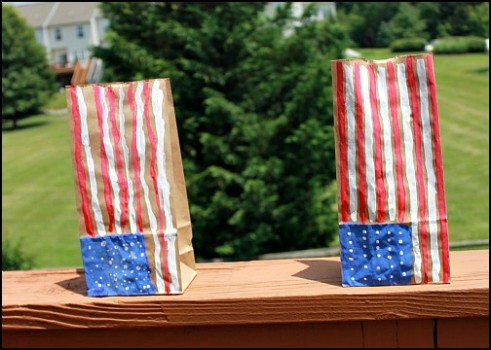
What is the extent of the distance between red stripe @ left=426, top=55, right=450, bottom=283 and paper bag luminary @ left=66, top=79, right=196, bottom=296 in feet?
1.47

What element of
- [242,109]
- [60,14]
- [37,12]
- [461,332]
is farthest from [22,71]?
[461,332]

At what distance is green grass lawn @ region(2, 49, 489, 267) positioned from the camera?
12.7m

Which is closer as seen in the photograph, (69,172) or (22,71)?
(69,172)

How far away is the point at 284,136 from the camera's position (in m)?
9.89

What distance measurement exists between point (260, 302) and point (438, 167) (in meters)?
0.37

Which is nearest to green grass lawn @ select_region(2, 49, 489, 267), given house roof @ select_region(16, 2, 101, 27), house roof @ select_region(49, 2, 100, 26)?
house roof @ select_region(49, 2, 100, 26)

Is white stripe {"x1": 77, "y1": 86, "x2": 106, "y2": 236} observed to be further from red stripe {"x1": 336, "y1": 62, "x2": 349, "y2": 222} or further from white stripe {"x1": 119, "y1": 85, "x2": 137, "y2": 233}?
red stripe {"x1": 336, "y1": 62, "x2": 349, "y2": 222}

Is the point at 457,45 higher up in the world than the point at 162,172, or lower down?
higher up

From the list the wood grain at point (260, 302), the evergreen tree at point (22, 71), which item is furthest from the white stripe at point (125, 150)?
the evergreen tree at point (22, 71)

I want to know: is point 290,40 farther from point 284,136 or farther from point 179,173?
point 179,173

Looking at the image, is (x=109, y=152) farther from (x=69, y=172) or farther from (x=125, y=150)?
(x=69, y=172)

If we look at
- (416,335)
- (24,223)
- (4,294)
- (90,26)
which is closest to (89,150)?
(4,294)

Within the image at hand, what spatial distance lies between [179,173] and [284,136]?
338 inches

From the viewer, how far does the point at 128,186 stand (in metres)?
1.33
